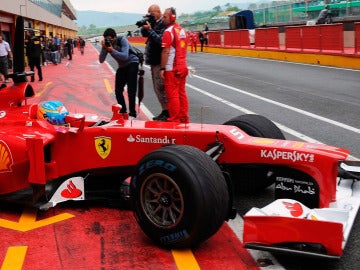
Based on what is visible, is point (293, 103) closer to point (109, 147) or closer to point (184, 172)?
point (109, 147)

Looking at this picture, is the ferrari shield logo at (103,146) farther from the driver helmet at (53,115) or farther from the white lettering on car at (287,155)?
the white lettering on car at (287,155)

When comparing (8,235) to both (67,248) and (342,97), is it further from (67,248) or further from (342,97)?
(342,97)

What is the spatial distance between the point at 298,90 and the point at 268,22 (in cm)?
2786

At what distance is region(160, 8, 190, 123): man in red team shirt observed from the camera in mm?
7391

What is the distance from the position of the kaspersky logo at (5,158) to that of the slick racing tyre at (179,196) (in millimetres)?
1471

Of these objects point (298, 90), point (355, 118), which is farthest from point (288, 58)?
point (355, 118)

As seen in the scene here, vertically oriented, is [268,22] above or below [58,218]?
above

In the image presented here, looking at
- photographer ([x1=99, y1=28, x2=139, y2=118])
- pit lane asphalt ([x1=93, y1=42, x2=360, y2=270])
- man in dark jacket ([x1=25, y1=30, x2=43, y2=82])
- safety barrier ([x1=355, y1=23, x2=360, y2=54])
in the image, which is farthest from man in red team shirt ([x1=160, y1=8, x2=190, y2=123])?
man in dark jacket ([x1=25, y1=30, x2=43, y2=82])

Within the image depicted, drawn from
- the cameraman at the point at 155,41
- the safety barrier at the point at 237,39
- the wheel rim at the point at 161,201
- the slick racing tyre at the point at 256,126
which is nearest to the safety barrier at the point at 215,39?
the safety barrier at the point at 237,39

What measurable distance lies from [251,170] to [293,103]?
6985mm

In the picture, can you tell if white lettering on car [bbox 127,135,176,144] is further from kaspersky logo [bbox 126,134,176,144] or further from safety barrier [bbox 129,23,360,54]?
safety barrier [bbox 129,23,360,54]

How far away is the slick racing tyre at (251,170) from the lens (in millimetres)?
4434

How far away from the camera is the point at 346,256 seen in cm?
354

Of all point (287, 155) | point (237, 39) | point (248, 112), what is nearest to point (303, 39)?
point (237, 39)
